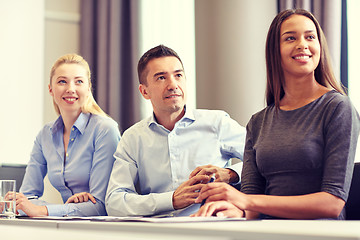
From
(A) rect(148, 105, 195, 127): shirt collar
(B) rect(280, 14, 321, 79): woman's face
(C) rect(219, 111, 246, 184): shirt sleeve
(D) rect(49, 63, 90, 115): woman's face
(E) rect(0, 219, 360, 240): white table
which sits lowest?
(E) rect(0, 219, 360, 240): white table

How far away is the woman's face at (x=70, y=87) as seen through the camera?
8.52 feet

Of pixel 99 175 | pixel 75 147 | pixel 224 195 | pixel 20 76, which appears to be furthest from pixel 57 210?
pixel 20 76

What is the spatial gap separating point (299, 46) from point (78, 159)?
1198mm

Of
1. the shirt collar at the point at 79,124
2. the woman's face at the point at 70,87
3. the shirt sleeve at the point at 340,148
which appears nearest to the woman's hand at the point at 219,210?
the shirt sleeve at the point at 340,148

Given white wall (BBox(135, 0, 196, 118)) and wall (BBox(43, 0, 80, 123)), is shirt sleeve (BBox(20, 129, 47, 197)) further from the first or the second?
white wall (BBox(135, 0, 196, 118))

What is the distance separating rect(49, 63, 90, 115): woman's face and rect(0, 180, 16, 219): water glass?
0.93 metres

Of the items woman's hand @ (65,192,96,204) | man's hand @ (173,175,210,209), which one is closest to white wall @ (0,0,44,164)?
woman's hand @ (65,192,96,204)

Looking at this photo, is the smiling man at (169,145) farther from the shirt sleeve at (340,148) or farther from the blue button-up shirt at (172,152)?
the shirt sleeve at (340,148)

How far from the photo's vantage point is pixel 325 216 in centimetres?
151

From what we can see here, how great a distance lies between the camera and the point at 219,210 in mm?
1395

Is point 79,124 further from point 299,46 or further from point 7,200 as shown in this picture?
point 299,46

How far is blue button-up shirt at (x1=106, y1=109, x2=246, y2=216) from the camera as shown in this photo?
2.16 metres

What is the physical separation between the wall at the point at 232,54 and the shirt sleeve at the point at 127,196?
60.7 inches

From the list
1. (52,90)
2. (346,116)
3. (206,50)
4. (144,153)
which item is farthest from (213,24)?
(346,116)
